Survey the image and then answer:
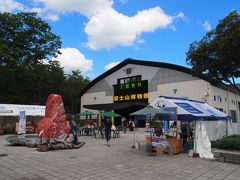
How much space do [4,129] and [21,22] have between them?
14058 millimetres

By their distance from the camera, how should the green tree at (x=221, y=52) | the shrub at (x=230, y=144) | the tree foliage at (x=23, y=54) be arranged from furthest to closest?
the tree foliage at (x=23, y=54), the green tree at (x=221, y=52), the shrub at (x=230, y=144)

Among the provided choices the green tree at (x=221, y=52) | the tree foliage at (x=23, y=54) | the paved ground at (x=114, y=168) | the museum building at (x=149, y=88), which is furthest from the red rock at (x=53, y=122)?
the tree foliage at (x=23, y=54)

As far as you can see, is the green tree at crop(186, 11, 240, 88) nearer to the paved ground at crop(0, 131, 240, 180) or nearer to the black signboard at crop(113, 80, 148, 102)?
the paved ground at crop(0, 131, 240, 180)

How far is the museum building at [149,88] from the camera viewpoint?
29688mm

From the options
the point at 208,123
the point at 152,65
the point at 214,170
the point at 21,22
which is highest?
the point at 21,22

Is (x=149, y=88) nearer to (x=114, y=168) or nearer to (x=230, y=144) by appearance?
(x=230, y=144)

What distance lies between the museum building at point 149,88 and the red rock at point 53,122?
12.7 m

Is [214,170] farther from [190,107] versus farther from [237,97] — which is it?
[237,97]

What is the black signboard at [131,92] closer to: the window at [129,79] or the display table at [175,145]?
the window at [129,79]

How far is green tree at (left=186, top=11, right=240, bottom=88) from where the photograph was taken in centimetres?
1574

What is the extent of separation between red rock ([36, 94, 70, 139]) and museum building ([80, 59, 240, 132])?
12.7 m

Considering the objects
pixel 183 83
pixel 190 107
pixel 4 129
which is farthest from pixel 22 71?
pixel 190 107

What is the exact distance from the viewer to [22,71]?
34156 mm

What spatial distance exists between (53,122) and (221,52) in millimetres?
10909
